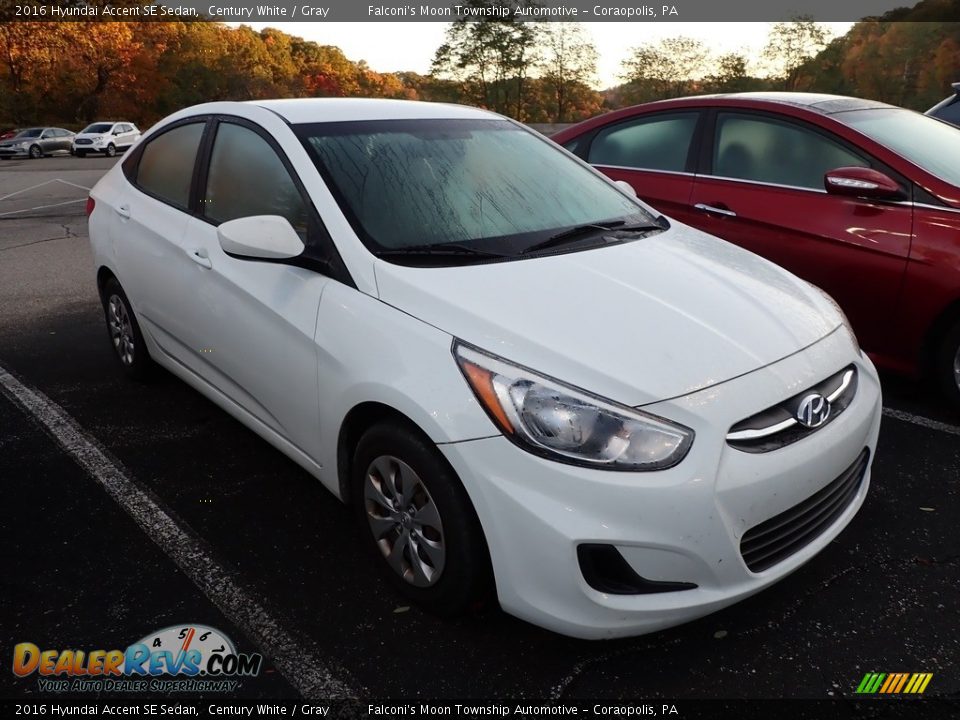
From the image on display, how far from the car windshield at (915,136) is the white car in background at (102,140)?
115 ft

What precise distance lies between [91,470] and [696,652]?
2.67m

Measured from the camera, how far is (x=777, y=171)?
173 inches

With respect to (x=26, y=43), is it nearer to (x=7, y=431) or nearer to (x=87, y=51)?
(x=87, y=51)

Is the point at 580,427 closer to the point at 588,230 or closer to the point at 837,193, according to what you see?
the point at 588,230

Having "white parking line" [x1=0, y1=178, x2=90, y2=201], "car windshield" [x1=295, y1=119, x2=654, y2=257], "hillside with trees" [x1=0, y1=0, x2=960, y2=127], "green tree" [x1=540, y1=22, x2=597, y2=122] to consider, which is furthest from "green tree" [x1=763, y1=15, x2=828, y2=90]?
"car windshield" [x1=295, y1=119, x2=654, y2=257]

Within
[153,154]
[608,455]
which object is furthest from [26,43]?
[608,455]

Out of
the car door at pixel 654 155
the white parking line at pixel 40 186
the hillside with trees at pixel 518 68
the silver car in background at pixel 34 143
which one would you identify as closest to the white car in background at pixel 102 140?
the silver car in background at pixel 34 143

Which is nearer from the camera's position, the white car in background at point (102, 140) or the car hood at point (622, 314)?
the car hood at point (622, 314)

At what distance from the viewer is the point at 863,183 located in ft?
12.7

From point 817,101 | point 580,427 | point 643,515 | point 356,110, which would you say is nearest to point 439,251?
point 580,427

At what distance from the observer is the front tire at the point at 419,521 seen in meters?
2.24

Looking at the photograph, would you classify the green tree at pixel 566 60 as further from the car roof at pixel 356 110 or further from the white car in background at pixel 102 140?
the car roof at pixel 356 110

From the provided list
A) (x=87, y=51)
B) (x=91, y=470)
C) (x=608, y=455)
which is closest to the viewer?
(x=608, y=455)

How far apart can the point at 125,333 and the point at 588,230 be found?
2789 millimetres
